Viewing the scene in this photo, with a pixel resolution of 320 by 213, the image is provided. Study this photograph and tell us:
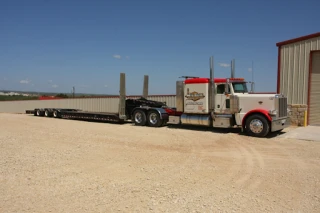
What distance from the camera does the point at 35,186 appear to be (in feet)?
19.6

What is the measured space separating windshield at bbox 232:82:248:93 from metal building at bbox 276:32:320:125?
411cm

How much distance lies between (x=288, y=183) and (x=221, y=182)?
141cm

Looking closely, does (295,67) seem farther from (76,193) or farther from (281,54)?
(76,193)

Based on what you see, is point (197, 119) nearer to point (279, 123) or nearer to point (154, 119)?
point (154, 119)

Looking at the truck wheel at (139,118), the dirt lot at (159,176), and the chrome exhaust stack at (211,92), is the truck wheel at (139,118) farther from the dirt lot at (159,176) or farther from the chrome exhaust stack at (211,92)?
the dirt lot at (159,176)

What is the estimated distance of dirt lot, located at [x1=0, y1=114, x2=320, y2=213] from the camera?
16.5 ft

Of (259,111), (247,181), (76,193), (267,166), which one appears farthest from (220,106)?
(76,193)

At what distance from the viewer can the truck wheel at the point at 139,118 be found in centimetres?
1744

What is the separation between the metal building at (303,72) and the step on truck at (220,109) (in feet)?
11.5

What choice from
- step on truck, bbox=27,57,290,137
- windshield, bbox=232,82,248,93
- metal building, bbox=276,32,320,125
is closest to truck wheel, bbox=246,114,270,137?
step on truck, bbox=27,57,290,137

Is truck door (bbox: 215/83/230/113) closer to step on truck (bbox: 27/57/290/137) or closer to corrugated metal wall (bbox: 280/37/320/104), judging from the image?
step on truck (bbox: 27/57/290/137)

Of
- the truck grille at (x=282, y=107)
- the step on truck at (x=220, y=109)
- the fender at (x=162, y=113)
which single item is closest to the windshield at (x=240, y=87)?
the step on truck at (x=220, y=109)

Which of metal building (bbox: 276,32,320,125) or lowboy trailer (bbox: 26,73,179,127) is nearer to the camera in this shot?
metal building (bbox: 276,32,320,125)

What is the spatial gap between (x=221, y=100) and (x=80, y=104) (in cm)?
1771
